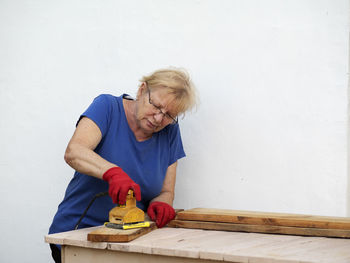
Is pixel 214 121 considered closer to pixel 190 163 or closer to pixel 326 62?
pixel 190 163

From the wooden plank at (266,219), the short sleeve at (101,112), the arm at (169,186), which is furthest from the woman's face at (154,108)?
the wooden plank at (266,219)

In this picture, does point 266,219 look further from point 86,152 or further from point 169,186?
point 86,152

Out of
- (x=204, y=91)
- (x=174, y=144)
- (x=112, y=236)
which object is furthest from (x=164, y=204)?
(x=204, y=91)

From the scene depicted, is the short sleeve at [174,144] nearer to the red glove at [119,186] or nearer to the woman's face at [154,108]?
the woman's face at [154,108]

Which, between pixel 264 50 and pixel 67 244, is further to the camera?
pixel 264 50

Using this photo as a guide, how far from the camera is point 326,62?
7.27ft

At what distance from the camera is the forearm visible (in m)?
1.76

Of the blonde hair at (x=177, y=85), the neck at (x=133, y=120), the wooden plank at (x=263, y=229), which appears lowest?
the wooden plank at (x=263, y=229)

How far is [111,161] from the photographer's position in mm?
2008

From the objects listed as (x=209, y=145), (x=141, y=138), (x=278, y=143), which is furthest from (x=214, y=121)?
(x=141, y=138)

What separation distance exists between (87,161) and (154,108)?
1.40ft

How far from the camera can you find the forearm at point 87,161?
176 centimetres

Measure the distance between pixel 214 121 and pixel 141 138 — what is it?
0.54 metres

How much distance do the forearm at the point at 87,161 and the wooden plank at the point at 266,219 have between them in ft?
1.41
